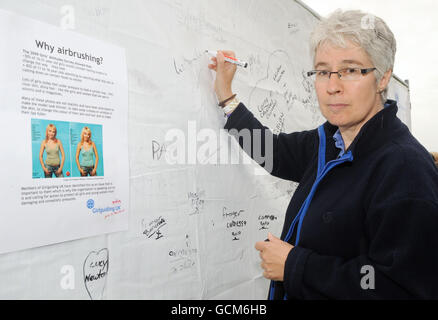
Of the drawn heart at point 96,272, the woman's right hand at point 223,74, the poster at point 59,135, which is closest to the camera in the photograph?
the poster at point 59,135

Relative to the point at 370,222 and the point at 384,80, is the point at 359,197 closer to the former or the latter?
the point at 370,222

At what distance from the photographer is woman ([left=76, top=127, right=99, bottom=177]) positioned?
535 millimetres

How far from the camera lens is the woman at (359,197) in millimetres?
484

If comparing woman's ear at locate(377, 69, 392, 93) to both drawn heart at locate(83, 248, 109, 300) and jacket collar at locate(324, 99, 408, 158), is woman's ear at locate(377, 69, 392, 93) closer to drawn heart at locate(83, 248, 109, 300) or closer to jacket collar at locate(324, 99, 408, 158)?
jacket collar at locate(324, 99, 408, 158)

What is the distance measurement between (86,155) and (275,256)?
41 centimetres

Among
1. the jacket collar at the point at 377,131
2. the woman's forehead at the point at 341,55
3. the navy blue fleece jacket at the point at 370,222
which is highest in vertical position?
the woman's forehead at the point at 341,55

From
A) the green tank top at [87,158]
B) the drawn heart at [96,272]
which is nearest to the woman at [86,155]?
the green tank top at [87,158]

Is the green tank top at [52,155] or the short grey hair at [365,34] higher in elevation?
the short grey hair at [365,34]

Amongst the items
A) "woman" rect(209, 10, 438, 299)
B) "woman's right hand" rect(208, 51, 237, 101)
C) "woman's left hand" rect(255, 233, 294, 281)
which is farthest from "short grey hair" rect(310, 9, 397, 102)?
"woman's left hand" rect(255, 233, 294, 281)

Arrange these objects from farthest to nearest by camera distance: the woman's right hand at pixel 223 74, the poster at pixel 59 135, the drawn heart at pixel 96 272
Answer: the woman's right hand at pixel 223 74, the drawn heart at pixel 96 272, the poster at pixel 59 135

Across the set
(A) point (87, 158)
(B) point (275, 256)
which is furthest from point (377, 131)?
(A) point (87, 158)

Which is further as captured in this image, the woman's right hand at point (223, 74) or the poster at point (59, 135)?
the woman's right hand at point (223, 74)

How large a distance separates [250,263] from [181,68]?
0.58 m

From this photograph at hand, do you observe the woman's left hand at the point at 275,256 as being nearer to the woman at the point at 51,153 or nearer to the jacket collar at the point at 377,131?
the jacket collar at the point at 377,131
